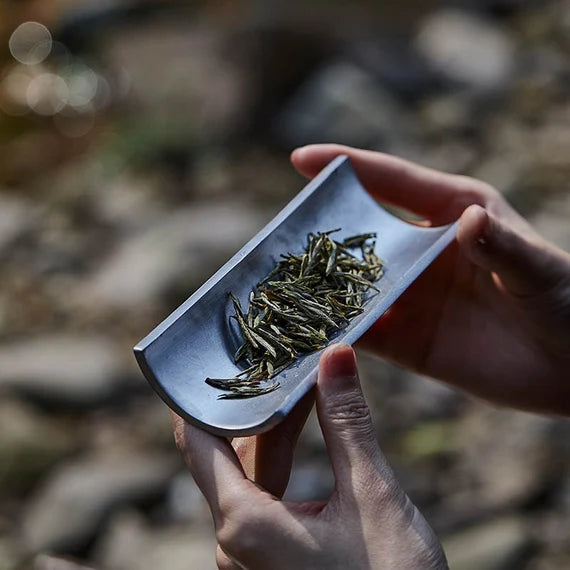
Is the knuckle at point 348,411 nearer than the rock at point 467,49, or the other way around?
the knuckle at point 348,411

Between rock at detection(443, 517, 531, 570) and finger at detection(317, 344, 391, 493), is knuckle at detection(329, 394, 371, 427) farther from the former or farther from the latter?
rock at detection(443, 517, 531, 570)

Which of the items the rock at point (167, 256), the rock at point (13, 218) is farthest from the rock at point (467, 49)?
the rock at point (13, 218)

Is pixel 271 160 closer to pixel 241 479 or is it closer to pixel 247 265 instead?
pixel 247 265

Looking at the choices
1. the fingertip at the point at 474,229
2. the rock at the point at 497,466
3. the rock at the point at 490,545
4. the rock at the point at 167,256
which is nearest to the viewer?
the fingertip at the point at 474,229

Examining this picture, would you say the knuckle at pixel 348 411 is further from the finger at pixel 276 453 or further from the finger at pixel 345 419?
the finger at pixel 276 453

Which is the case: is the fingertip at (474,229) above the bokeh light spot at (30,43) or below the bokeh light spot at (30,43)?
below

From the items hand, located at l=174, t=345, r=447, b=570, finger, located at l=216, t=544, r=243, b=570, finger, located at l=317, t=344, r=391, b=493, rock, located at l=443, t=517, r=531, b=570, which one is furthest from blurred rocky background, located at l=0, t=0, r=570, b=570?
finger, located at l=317, t=344, r=391, b=493

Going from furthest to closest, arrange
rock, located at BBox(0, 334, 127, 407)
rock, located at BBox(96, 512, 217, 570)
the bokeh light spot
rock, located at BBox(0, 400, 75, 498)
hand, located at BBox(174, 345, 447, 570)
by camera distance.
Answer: the bokeh light spot
rock, located at BBox(0, 334, 127, 407)
rock, located at BBox(0, 400, 75, 498)
rock, located at BBox(96, 512, 217, 570)
hand, located at BBox(174, 345, 447, 570)
